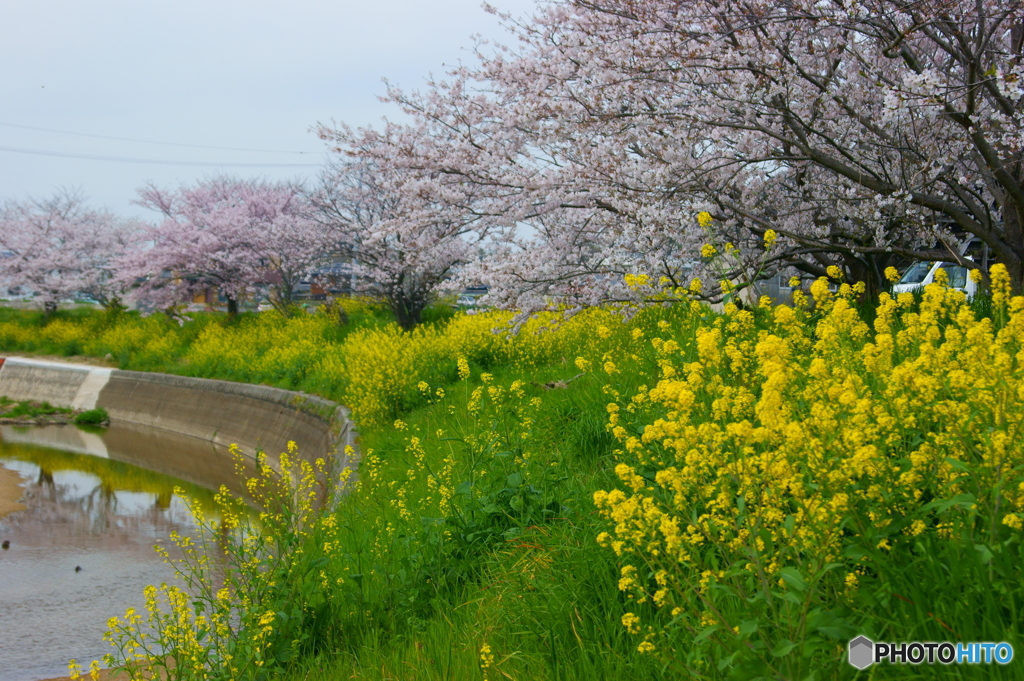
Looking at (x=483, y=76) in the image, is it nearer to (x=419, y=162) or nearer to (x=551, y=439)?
(x=419, y=162)

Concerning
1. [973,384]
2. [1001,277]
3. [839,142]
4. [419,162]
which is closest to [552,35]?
[419,162]

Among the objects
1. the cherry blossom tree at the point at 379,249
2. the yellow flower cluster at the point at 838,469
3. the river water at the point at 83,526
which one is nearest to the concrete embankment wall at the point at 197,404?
the river water at the point at 83,526

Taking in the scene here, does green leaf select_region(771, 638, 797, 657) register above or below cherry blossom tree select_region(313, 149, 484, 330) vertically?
below

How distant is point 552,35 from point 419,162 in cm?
201

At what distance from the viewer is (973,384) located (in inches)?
111

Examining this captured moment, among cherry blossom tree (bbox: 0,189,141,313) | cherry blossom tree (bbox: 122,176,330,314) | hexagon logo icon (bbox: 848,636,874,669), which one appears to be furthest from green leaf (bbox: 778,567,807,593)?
cherry blossom tree (bbox: 0,189,141,313)

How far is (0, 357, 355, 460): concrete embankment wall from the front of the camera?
13.6 metres

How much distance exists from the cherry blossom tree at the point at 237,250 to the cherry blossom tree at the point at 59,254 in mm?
3234

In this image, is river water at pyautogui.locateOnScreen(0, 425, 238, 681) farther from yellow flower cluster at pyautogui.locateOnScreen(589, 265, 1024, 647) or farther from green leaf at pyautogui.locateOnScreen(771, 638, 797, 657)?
green leaf at pyautogui.locateOnScreen(771, 638, 797, 657)

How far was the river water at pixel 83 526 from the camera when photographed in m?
7.45

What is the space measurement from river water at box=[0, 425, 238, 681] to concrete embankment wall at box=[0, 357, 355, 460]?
499 millimetres

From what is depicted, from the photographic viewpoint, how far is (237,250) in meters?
21.6

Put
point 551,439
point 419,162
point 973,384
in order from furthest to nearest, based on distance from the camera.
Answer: point 419,162
point 551,439
point 973,384

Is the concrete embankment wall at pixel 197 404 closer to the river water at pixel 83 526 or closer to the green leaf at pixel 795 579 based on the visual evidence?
the river water at pixel 83 526
